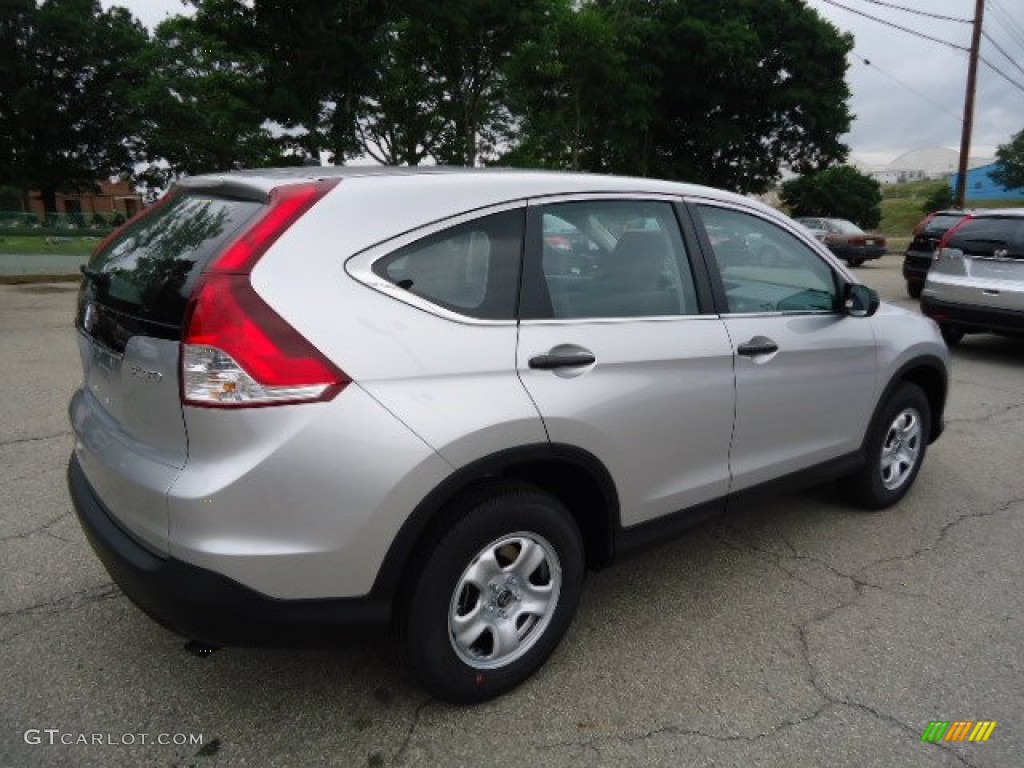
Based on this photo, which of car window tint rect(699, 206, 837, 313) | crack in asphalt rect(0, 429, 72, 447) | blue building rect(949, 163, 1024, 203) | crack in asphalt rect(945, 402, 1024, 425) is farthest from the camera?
blue building rect(949, 163, 1024, 203)

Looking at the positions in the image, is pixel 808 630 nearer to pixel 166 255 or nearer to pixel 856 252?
pixel 166 255

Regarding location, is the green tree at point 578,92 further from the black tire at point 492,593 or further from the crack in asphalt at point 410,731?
the crack in asphalt at point 410,731

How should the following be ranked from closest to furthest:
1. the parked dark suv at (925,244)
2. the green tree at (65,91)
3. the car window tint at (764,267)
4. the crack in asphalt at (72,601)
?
the crack in asphalt at (72,601), the car window tint at (764,267), the parked dark suv at (925,244), the green tree at (65,91)

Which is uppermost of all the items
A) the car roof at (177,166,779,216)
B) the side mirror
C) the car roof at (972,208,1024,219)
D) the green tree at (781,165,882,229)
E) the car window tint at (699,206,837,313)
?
the green tree at (781,165,882,229)

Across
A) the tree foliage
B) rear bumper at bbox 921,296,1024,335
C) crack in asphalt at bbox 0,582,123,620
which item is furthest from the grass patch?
rear bumper at bbox 921,296,1024,335

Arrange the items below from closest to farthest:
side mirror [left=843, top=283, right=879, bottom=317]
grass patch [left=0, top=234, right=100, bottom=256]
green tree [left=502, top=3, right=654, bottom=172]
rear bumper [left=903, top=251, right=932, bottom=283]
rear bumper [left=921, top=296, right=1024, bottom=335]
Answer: side mirror [left=843, top=283, right=879, bottom=317], rear bumper [left=921, top=296, right=1024, bottom=335], rear bumper [left=903, top=251, right=932, bottom=283], grass patch [left=0, top=234, right=100, bottom=256], green tree [left=502, top=3, right=654, bottom=172]

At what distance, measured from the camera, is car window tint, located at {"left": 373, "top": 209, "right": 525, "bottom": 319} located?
2.06 m

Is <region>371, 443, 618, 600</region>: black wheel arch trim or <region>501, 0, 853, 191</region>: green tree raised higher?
<region>501, 0, 853, 191</region>: green tree

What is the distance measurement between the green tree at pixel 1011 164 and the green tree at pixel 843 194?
1945 centimetres

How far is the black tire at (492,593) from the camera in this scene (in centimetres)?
209

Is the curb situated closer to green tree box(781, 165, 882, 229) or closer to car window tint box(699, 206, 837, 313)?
car window tint box(699, 206, 837, 313)

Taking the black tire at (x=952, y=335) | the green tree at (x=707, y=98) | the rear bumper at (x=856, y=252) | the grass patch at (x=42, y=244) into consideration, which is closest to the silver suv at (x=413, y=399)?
the black tire at (x=952, y=335)

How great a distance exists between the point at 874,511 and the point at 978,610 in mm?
991

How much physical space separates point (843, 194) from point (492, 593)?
3623 cm
